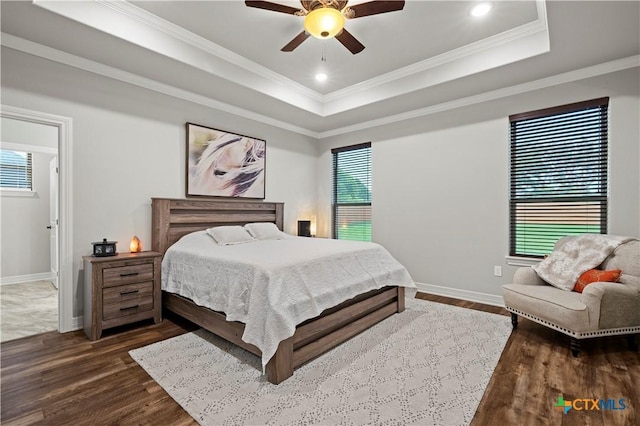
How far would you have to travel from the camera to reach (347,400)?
6.30 feet

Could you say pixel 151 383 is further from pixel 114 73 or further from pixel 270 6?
pixel 114 73

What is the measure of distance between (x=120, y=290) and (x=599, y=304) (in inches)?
165

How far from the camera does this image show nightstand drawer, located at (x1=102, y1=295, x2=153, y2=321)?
2887 millimetres

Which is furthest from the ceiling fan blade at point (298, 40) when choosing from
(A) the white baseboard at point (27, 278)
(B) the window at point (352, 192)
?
(A) the white baseboard at point (27, 278)

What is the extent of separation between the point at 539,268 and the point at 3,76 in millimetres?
5356

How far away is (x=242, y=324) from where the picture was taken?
2.37m

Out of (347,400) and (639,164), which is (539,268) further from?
(347,400)

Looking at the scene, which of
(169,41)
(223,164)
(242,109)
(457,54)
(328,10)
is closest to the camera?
(328,10)

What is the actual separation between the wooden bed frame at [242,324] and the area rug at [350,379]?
0.35 ft

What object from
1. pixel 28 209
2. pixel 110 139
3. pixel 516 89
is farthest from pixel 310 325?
pixel 28 209

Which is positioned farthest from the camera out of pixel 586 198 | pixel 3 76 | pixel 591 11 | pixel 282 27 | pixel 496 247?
pixel 496 247

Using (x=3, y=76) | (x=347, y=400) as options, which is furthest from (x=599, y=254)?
(x=3, y=76)

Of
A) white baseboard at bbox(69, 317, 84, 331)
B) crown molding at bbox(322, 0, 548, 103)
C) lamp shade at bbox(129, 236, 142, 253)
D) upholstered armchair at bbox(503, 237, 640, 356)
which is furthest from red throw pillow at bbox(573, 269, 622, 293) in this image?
white baseboard at bbox(69, 317, 84, 331)

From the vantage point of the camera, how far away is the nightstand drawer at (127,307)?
2887 millimetres
